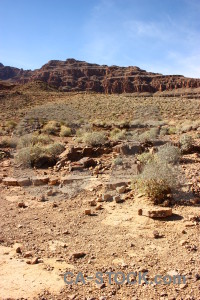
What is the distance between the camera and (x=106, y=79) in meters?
100

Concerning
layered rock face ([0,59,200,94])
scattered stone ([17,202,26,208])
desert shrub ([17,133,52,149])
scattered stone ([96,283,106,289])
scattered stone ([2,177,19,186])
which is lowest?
scattered stone ([96,283,106,289])

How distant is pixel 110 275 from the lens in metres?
3.76

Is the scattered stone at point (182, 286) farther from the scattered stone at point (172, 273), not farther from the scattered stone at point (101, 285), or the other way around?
the scattered stone at point (101, 285)

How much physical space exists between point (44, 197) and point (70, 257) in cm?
314

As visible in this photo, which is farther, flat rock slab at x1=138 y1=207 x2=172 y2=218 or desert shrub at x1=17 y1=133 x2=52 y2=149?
desert shrub at x1=17 y1=133 x2=52 y2=149

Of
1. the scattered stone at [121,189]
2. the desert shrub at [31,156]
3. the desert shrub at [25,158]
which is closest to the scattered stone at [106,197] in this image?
the scattered stone at [121,189]

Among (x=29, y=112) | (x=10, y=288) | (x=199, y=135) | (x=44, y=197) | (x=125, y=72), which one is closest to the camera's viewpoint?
(x=10, y=288)

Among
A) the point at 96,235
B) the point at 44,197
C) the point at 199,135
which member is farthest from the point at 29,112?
the point at 96,235

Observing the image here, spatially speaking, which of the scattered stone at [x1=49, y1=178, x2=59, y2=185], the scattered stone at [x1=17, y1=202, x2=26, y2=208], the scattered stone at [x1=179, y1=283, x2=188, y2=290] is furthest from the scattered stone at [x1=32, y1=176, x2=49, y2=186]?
the scattered stone at [x1=179, y1=283, x2=188, y2=290]

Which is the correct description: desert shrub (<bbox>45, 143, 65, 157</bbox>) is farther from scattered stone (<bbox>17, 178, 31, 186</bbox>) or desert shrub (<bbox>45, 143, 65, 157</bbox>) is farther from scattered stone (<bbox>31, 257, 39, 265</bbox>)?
scattered stone (<bbox>31, 257, 39, 265</bbox>)

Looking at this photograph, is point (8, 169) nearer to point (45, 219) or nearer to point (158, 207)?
point (45, 219)

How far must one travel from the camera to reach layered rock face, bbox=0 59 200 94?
92637mm

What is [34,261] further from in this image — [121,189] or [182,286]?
[121,189]

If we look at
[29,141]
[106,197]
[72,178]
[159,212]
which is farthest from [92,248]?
[29,141]
